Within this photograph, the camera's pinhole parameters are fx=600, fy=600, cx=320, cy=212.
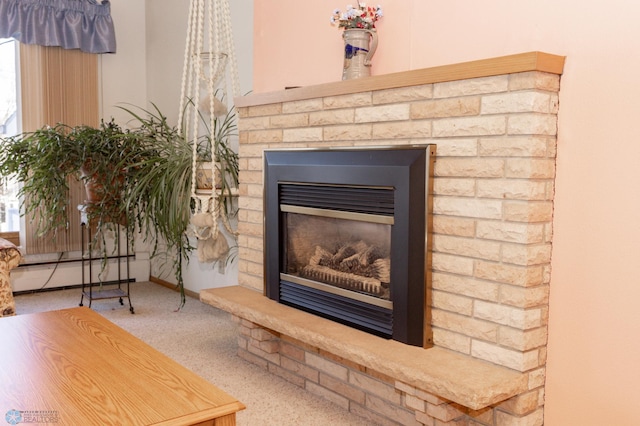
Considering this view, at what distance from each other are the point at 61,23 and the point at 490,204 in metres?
4.10

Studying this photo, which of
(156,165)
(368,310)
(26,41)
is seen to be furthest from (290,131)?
(26,41)

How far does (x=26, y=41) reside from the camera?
462cm

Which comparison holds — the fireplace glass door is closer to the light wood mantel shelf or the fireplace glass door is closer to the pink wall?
the light wood mantel shelf

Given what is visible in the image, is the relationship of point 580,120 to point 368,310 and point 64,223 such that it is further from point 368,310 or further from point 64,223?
point 64,223

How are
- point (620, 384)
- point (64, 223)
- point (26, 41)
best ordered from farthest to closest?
1. point (26, 41)
2. point (64, 223)
3. point (620, 384)

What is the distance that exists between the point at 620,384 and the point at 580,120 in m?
0.82

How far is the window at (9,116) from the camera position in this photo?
4715 mm

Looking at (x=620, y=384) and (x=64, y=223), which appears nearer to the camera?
(x=620, y=384)

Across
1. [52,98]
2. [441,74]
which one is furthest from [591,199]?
[52,98]

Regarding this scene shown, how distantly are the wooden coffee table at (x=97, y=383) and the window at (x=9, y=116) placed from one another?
3.05m

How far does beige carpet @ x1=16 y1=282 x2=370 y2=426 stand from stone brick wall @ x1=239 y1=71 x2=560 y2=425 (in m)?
0.75

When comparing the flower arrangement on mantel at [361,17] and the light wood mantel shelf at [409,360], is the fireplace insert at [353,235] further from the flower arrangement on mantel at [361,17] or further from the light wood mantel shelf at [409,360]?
the flower arrangement on mantel at [361,17]

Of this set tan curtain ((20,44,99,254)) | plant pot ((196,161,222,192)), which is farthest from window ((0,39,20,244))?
plant pot ((196,161,222,192))

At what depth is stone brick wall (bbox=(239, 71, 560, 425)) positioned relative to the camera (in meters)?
1.90
